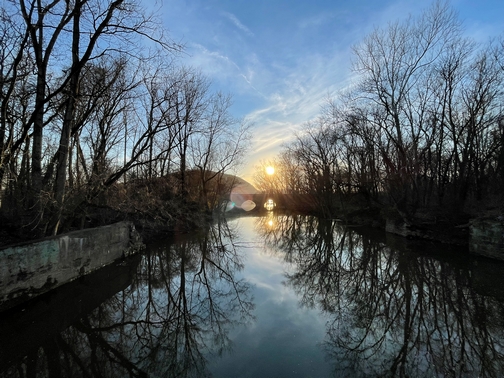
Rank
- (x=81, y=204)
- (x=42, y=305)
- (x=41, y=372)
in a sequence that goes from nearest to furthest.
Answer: (x=41, y=372) → (x=42, y=305) → (x=81, y=204)

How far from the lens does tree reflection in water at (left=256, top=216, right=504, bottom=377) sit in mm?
3736

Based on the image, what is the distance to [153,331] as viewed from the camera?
4797 mm

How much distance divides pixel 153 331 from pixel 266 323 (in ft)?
6.90

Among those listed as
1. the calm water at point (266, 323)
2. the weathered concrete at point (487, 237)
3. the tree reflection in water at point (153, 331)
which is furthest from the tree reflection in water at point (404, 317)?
the tree reflection in water at point (153, 331)

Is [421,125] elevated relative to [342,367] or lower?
elevated

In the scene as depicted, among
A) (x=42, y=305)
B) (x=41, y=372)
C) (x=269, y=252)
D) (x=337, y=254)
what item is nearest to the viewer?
(x=41, y=372)

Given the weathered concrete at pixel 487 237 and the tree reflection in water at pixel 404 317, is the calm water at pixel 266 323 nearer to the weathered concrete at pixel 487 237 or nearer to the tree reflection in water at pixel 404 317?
the tree reflection in water at pixel 404 317

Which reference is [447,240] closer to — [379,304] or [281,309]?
[379,304]

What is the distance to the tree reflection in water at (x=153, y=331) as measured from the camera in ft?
12.1

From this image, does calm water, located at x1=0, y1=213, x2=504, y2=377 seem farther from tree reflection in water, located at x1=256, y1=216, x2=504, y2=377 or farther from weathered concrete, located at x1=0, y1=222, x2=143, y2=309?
weathered concrete, located at x1=0, y1=222, x2=143, y2=309

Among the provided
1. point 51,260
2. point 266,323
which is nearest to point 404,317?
point 266,323

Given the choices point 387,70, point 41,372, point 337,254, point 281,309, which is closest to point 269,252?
point 337,254

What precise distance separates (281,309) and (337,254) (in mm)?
6201

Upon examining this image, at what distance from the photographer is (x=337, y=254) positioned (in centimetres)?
1123
